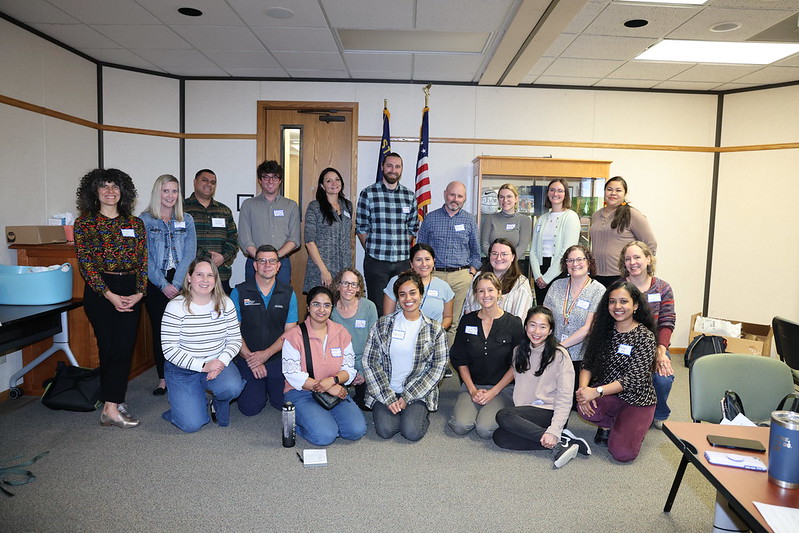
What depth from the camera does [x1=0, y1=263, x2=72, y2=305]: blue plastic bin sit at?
3559mm

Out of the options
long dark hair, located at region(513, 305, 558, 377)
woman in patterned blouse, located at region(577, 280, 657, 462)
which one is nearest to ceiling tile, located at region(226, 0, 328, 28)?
long dark hair, located at region(513, 305, 558, 377)

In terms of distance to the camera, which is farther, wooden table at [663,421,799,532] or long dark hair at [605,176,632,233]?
long dark hair at [605,176,632,233]

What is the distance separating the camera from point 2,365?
3.99 metres

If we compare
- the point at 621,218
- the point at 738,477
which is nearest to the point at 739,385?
the point at 738,477

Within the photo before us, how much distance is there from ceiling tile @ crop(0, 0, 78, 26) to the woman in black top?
3859mm

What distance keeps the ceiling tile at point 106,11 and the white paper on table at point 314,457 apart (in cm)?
348

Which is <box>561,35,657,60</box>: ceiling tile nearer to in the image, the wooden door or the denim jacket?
the wooden door

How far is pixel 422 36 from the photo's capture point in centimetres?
455

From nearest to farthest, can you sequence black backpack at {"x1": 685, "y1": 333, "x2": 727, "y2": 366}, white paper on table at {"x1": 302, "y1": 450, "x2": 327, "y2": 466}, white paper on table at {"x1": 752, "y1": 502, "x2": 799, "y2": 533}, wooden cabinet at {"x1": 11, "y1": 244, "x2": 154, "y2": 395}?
1. white paper on table at {"x1": 752, "y1": 502, "x2": 799, "y2": 533}
2. white paper on table at {"x1": 302, "y1": 450, "x2": 327, "y2": 466}
3. wooden cabinet at {"x1": 11, "y1": 244, "x2": 154, "y2": 395}
4. black backpack at {"x1": 685, "y1": 333, "x2": 727, "y2": 366}

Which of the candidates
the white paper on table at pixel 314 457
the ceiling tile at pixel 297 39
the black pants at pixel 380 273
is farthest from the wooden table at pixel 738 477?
the ceiling tile at pixel 297 39

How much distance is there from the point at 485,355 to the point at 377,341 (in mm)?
766

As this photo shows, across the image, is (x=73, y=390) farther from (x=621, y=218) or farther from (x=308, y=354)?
(x=621, y=218)

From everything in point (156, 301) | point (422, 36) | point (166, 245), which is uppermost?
point (422, 36)

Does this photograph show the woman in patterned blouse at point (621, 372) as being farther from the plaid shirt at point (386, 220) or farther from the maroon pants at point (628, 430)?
the plaid shirt at point (386, 220)
